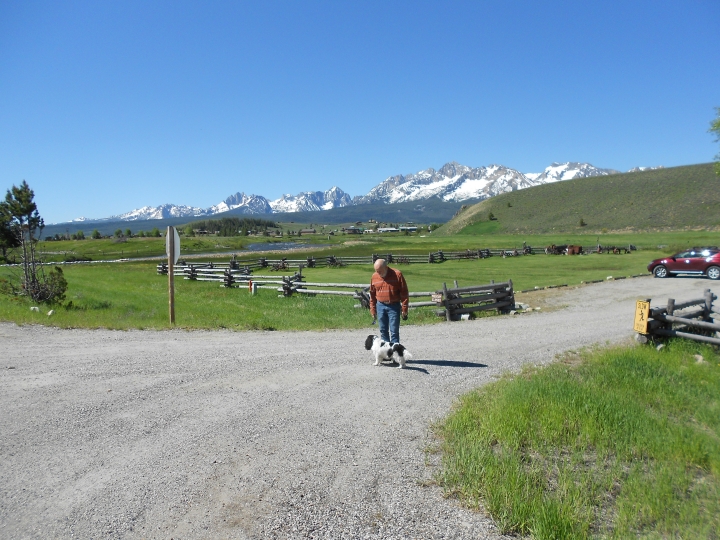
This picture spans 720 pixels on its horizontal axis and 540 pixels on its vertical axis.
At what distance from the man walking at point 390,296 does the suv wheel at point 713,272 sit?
26.1 metres

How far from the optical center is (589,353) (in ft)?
37.2

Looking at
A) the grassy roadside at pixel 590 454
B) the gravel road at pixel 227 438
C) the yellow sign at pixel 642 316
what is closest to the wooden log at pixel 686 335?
the yellow sign at pixel 642 316

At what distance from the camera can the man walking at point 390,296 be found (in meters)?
9.72

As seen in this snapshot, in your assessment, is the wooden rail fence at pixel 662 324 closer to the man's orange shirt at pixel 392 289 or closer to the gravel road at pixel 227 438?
the gravel road at pixel 227 438

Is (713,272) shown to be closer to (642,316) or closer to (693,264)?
(693,264)

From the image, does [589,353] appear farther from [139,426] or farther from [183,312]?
[183,312]

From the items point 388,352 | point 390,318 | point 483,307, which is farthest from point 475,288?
point 388,352

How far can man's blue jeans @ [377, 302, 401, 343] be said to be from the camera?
983 cm

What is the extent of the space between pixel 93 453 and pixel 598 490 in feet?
17.9

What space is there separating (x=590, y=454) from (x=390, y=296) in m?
4.54

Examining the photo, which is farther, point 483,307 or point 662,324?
point 483,307

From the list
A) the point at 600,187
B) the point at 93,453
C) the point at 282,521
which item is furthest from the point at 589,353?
the point at 600,187

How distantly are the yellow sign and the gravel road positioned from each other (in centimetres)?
198

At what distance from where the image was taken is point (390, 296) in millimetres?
9719
